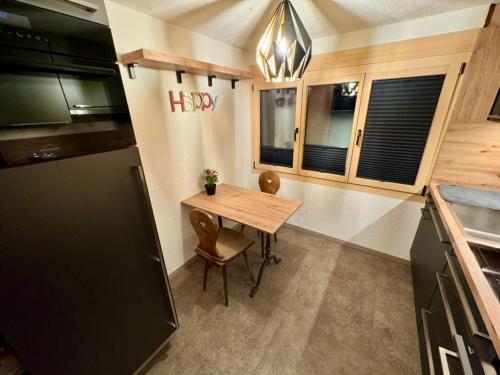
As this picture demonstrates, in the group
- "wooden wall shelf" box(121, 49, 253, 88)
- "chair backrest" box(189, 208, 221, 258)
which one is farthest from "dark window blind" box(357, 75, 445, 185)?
"chair backrest" box(189, 208, 221, 258)

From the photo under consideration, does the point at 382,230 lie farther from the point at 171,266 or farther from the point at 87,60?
the point at 87,60

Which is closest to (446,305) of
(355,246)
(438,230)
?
(438,230)

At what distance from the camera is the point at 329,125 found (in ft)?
8.15

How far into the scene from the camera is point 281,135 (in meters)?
2.88

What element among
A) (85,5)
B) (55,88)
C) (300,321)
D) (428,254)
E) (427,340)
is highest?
(85,5)

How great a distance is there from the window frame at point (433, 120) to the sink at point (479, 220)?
0.54 metres

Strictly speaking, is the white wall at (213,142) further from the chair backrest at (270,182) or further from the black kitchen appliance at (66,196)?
the black kitchen appliance at (66,196)

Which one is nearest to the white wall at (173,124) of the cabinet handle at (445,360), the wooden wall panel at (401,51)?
the wooden wall panel at (401,51)

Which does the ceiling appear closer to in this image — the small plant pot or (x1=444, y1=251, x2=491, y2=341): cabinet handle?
the small plant pot

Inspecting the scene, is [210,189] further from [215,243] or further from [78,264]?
[78,264]

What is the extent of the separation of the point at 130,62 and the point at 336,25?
182 centimetres

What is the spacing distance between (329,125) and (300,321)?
2113 millimetres

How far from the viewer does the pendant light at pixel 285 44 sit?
113 centimetres

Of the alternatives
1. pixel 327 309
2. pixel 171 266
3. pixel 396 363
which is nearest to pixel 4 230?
pixel 171 266
